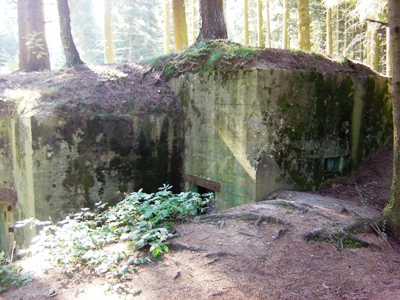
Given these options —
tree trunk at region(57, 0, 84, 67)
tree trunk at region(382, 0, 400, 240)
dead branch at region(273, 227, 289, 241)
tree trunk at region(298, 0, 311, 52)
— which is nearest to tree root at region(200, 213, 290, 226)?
dead branch at region(273, 227, 289, 241)

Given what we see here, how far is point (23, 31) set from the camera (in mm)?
12930

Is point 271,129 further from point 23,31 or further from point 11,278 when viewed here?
point 23,31

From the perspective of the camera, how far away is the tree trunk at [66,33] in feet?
33.6

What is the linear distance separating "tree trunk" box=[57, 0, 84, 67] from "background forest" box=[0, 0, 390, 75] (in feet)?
12.7

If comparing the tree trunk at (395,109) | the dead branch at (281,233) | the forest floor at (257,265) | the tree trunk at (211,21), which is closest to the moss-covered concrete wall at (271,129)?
the forest floor at (257,265)

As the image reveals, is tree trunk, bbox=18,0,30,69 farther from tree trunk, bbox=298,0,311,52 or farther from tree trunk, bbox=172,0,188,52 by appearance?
tree trunk, bbox=298,0,311,52

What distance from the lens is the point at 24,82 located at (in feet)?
31.5

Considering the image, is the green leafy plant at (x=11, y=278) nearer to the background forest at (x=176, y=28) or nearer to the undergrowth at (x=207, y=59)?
the undergrowth at (x=207, y=59)

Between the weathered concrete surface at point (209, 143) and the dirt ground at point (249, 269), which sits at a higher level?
the weathered concrete surface at point (209, 143)

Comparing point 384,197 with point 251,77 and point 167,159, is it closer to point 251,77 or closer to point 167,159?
point 251,77

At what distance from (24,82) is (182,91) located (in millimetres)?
4673

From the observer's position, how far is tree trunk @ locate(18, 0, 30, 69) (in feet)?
41.2

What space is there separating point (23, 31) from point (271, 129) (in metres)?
11.0

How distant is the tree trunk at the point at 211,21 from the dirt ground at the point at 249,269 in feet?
18.5
